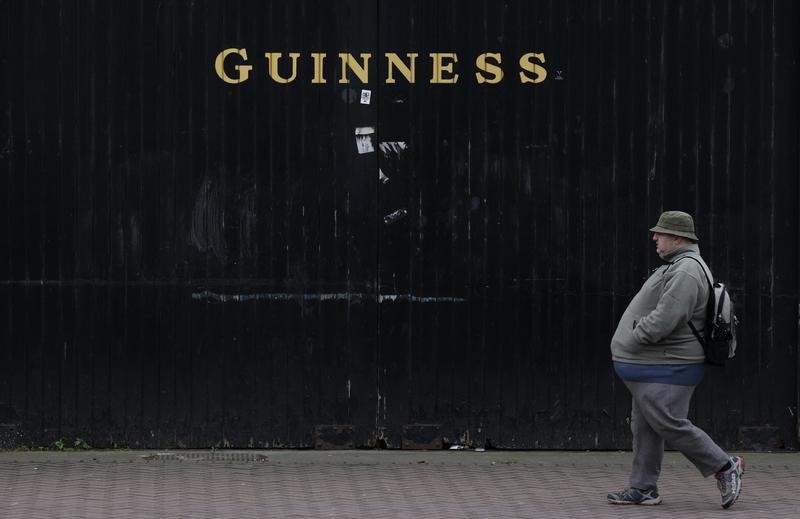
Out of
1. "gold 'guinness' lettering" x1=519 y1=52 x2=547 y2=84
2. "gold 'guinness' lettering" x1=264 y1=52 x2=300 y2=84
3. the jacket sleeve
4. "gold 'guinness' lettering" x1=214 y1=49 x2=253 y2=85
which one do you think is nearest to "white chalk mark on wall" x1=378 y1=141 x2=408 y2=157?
"gold 'guinness' lettering" x1=264 y1=52 x2=300 y2=84

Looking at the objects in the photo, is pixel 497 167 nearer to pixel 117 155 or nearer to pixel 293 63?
pixel 293 63

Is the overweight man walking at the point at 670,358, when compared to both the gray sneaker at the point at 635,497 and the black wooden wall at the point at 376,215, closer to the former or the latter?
the gray sneaker at the point at 635,497

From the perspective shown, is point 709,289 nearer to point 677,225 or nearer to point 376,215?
point 677,225

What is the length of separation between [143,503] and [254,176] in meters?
2.71

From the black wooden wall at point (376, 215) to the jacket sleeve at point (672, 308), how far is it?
6.56ft

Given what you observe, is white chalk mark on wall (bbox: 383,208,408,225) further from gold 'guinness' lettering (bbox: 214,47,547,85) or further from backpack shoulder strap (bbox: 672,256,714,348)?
backpack shoulder strap (bbox: 672,256,714,348)

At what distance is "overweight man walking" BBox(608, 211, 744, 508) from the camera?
27.7 ft

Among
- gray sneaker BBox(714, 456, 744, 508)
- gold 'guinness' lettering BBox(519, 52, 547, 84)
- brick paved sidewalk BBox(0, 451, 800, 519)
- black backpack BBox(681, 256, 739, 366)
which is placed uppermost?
gold 'guinness' lettering BBox(519, 52, 547, 84)

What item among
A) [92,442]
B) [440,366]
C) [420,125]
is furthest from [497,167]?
[92,442]

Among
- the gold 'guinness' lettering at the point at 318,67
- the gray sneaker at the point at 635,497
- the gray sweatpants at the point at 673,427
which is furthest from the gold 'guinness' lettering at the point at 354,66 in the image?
the gray sneaker at the point at 635,497

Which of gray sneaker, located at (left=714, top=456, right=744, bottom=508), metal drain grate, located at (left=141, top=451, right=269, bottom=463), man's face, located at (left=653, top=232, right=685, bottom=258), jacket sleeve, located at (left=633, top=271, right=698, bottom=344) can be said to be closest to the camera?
jacket sleeve, located at (left=633, top=271, right=698, bottom=344)

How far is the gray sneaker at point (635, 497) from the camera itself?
873 centimetres

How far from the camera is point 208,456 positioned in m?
10.3

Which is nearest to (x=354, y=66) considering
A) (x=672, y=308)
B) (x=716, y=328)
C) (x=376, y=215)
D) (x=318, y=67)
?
(x=318, y=67)
